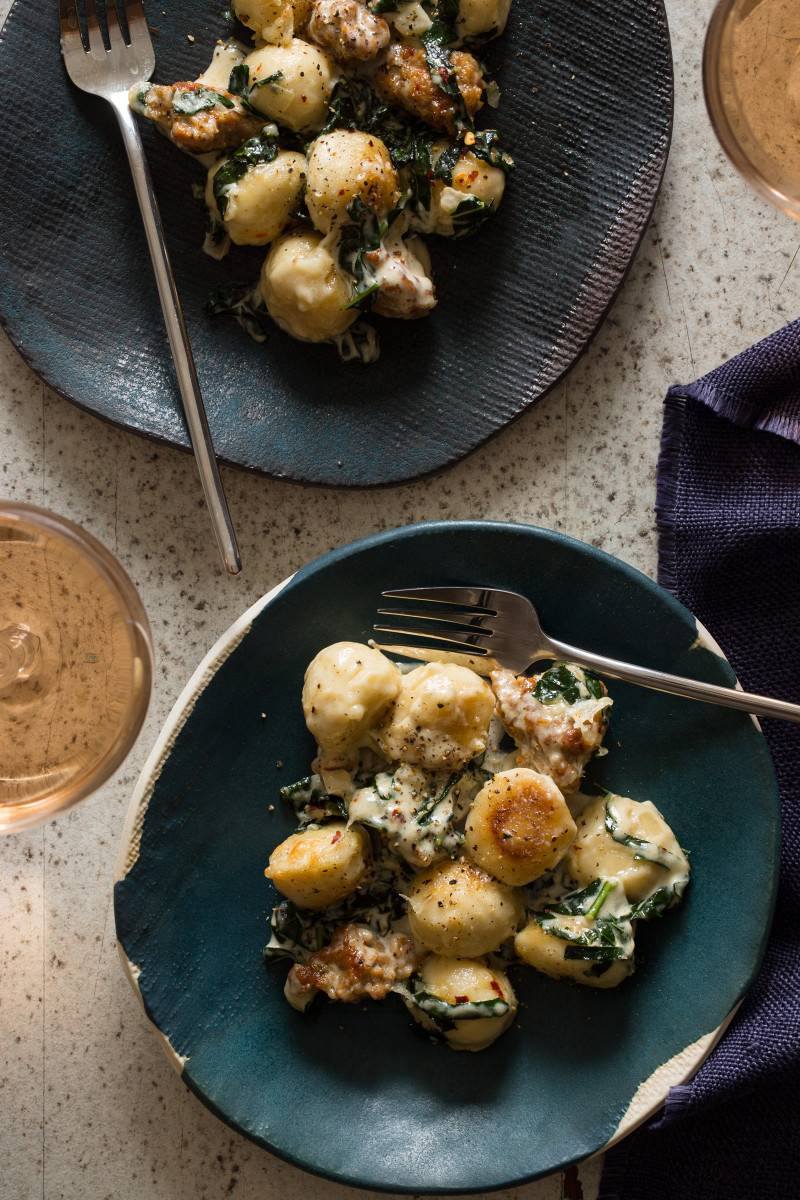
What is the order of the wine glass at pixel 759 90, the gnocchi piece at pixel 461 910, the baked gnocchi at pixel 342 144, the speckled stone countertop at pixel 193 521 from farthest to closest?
the speckled stone countertop at pixel 193 521
the baked gnocchi at pixel 342 144
the gnocchi piece at pixel 461 910
the wine glass at pixel 759 90

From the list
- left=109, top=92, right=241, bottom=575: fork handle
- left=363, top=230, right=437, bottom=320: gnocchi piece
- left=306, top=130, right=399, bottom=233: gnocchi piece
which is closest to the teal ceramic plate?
left=109, top=92, right=241, bottom=575: fork handle

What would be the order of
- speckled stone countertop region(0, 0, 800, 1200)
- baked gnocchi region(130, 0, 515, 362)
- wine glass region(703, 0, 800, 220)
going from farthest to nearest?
speckled stone countertop region(0, 0, 800, 1200)
baked gnocchi region(130, 0, 515, 362)
wine glass region(703, 0, 800, 220)

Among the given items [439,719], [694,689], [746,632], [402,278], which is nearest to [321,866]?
[439,719]

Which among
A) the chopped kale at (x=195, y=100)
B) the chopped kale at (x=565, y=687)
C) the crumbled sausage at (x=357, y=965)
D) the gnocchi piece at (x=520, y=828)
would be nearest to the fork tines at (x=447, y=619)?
the chopped kale at (x=565, y=687)

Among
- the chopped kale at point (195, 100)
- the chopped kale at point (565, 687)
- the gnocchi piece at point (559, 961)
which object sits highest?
the chopped kale at point (195, 100)

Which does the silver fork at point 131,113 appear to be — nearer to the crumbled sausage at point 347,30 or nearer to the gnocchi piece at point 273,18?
the gnocchi piece at point 273,18

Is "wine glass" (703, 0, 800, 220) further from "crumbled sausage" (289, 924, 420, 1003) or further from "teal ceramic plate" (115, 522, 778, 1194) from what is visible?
"crumbled sausage" (289, 924, 420, 1003)

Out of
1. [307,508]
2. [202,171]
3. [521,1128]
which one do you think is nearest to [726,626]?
[307,508]

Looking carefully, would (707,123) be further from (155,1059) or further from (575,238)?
(155,1059)

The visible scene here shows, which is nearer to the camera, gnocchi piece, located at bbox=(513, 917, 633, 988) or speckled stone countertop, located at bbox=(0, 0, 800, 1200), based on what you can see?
gnocchi piece, located at bbox=(513, 917, 633, 988)
